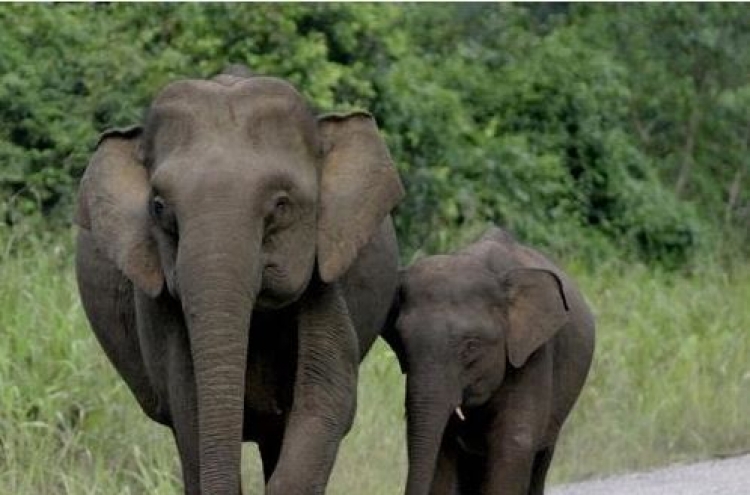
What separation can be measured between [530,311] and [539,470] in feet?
3.20

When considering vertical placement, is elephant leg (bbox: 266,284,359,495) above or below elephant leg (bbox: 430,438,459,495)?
above

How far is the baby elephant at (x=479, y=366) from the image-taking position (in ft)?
29.0

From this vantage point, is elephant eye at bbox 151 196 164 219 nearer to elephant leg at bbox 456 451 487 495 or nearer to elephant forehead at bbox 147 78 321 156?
elephant forehead at bbox 147 78 321 156

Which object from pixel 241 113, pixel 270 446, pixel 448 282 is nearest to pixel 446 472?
pixel 448 282

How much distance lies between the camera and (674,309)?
656 inches

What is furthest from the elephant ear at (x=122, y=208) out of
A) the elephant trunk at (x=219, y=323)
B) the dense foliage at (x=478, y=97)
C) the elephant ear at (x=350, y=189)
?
the dense foliage at (x=478, y=97)

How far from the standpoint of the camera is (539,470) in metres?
10.0

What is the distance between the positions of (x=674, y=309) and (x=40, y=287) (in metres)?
5.96

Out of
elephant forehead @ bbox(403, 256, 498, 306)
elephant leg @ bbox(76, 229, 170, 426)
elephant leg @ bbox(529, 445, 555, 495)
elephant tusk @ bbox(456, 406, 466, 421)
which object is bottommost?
elephant leg @ bbox(529, 445, 555, 495)

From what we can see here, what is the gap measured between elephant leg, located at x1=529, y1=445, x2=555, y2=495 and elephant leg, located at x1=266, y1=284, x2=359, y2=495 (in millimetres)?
2372

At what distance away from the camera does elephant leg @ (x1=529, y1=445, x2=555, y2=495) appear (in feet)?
32.6

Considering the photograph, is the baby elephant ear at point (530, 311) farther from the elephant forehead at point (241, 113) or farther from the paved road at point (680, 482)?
the paved road at point (680, 482)

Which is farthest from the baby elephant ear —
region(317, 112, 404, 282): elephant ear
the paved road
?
the paved road

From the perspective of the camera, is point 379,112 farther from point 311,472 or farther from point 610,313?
point 311,472
